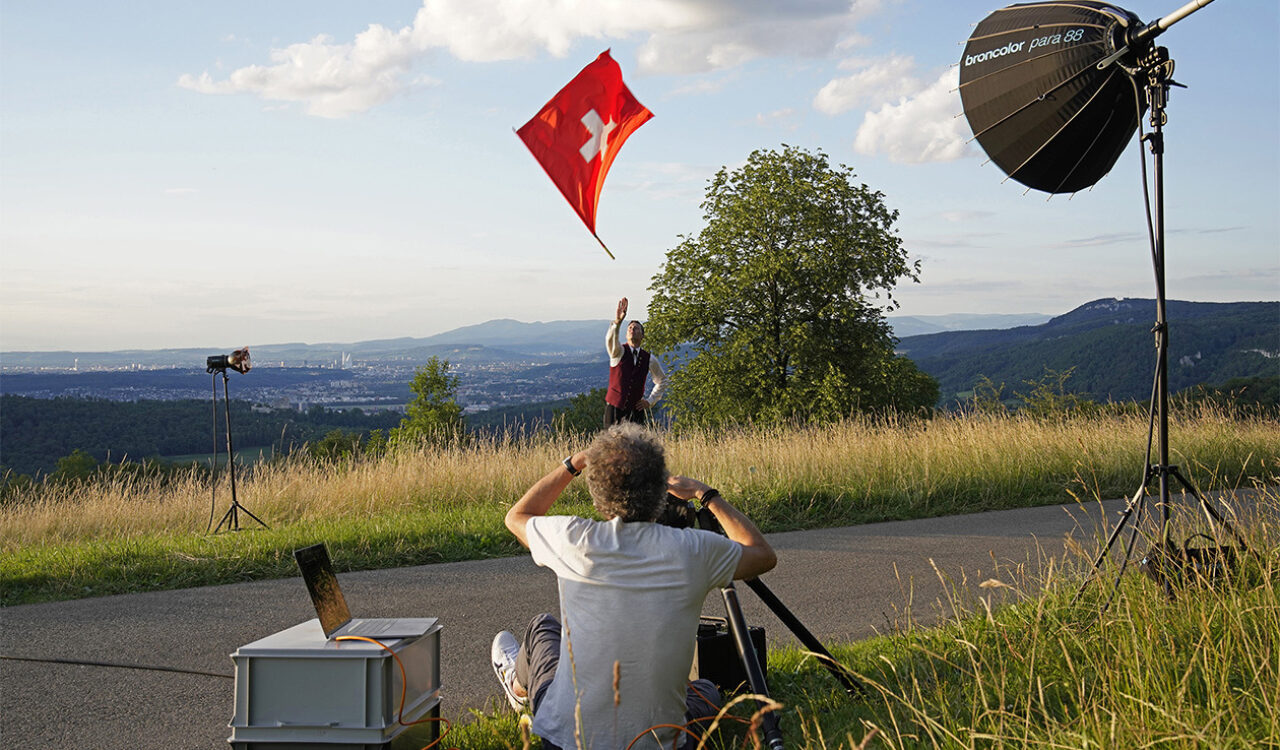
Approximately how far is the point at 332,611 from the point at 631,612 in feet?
3.48

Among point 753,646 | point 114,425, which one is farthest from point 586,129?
point 114,425

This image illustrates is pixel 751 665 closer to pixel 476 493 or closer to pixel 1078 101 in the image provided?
pixel 1078 101

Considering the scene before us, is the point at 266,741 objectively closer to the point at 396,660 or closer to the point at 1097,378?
the point at 396,660

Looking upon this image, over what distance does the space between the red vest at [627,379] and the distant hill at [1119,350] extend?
54563mm

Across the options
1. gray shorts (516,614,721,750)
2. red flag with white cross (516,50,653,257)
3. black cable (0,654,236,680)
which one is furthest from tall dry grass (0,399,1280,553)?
gray shorts (516,614,721,750)

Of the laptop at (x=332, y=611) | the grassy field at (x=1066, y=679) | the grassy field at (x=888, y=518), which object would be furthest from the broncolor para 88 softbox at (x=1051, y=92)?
the laptop at (x=332, y=611)

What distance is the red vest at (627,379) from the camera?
10.5 meters

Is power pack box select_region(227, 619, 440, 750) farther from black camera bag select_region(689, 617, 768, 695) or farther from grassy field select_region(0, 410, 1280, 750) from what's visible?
black camera bag select_region(689, 617, 768, 695)

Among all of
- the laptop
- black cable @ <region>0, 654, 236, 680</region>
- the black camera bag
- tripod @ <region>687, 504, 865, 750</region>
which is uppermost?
the laptop

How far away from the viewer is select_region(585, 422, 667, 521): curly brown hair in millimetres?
3248

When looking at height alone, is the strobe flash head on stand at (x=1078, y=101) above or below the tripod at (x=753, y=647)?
above

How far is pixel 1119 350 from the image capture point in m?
81.5

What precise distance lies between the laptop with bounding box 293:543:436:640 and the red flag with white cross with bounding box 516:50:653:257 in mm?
5175

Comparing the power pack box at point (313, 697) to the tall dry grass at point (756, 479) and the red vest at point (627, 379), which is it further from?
the red vest at point (627, 379)
